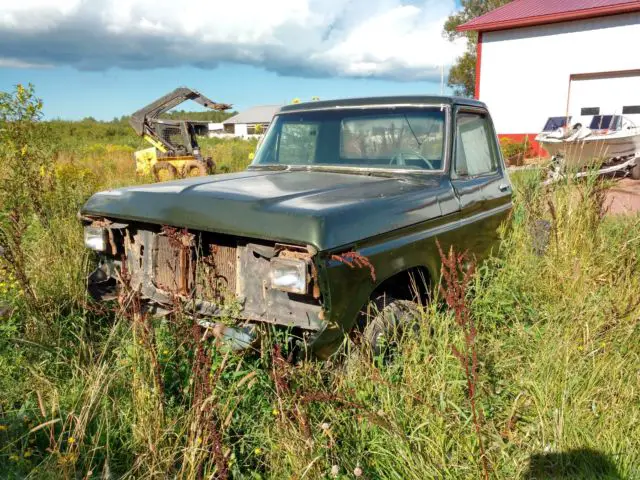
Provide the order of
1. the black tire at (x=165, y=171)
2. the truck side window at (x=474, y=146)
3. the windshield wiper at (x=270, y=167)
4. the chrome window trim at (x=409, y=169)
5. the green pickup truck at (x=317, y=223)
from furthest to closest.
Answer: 1. the black tire at (x=165, y=171)
2. the windshield wiper at (x=270, y=167)
3. the truck side window at (x=474, y=146)
4. the chrome window trim at (x=409, y=169)
5. the green pickup truck at (x=317, y=223)

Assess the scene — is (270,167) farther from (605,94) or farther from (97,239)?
(605,94)

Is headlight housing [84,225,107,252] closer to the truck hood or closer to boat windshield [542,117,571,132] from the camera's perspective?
the truck hood

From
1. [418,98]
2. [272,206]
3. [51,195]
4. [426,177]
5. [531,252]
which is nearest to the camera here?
[272,206]

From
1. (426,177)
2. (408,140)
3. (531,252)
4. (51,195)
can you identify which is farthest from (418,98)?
(51,195)

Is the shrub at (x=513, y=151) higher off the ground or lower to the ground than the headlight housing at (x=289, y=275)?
lower

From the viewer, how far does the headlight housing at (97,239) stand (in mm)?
3279

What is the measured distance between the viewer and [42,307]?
3488 mm

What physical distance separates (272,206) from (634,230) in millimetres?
3772

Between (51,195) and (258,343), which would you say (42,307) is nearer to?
(258,343)

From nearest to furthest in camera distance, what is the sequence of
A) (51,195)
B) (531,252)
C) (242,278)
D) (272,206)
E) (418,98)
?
(272,206), (242,278), (418,98), (531,252), (51,195)

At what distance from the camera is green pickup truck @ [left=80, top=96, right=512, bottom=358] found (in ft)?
8.36

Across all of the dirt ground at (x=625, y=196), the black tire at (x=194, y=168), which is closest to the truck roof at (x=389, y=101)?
the dirt ground at (x=625, y=196)

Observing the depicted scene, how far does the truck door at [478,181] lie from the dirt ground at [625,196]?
321 cm

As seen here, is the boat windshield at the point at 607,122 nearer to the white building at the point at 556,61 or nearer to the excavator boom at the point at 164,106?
the white building at the point at 556,61
